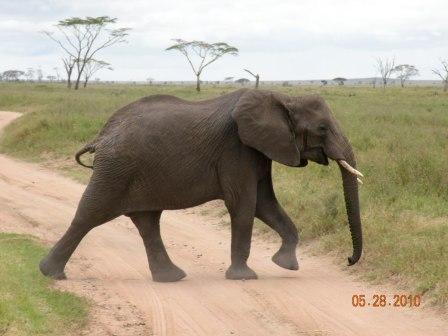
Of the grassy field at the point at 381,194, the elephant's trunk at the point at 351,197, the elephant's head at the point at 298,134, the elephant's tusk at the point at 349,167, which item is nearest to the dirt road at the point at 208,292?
the grassy field at the point at 381,194

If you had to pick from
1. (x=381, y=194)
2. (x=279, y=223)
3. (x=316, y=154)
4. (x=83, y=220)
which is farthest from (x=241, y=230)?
(x=381, y=194)

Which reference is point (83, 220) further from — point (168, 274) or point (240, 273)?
point (240, 273)

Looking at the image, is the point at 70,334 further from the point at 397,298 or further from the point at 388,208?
the point at 388,208

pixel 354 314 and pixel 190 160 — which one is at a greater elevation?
pixel 190 160

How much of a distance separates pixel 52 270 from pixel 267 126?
257cm

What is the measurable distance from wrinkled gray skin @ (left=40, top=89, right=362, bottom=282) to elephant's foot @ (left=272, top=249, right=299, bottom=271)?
422mm

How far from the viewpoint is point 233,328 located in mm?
5941

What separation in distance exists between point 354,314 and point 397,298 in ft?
2.04

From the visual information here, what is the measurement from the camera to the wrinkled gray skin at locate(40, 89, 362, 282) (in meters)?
7.15

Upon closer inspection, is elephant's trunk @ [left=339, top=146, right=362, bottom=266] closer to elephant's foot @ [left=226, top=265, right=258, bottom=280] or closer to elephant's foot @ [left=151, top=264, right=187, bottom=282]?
elephant's foot @ [left=226, top=265, right=258, bottom=280]

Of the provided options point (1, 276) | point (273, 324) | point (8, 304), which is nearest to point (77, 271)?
point (1, 276)

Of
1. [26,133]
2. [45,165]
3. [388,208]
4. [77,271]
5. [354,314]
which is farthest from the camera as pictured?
[26,133]

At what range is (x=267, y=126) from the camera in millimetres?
7113

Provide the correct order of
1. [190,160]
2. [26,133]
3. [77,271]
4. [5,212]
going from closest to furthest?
1. [190,160]
2. [77,271]
3. [5,212]
4. [26,133]
